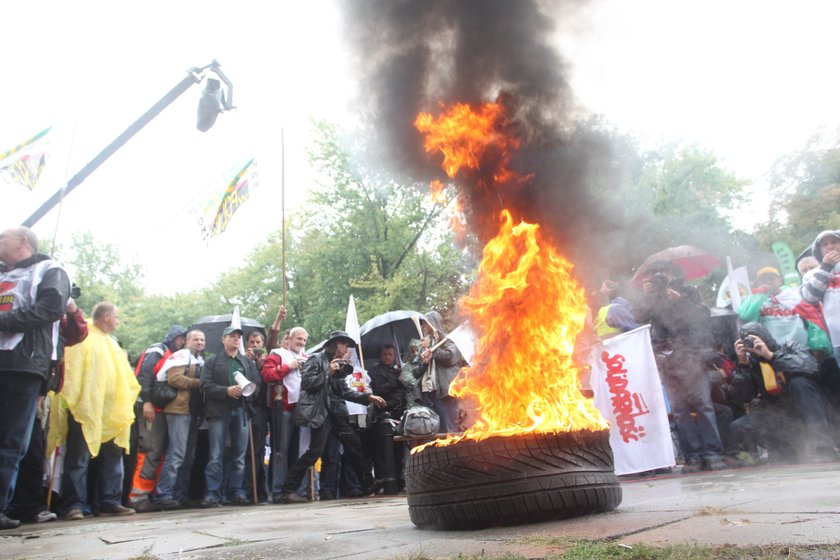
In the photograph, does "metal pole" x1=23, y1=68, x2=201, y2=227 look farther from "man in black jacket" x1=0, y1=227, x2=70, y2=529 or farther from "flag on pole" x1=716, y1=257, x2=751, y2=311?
"flag on pole" x1=716, y1=257, x2=751, y2=311

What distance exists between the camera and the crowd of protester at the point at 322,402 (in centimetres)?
671

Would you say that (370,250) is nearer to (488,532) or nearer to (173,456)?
(173,456)

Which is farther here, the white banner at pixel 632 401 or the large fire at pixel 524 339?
the white banner at pixel 632 401

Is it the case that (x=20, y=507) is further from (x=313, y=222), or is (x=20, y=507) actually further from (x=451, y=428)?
(x=313, y=222)

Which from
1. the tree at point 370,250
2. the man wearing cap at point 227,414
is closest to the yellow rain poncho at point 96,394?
the man wearing cap at point 227,414

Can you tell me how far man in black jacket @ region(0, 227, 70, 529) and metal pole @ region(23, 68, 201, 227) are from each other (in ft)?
11.4

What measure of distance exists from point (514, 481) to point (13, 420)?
384 centimetres

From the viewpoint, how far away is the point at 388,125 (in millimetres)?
5906

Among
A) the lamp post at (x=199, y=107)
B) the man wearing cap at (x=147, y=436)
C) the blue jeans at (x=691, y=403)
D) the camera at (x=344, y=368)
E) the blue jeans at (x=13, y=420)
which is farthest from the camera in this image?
the lamp post at (x=199, y=107)

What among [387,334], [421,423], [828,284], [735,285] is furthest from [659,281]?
[387,334]

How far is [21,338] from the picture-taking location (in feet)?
16.2

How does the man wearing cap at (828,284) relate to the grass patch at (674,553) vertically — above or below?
above

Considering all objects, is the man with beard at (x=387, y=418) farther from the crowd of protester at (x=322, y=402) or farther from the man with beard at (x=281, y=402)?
the man with beard at (x=281, y=402)

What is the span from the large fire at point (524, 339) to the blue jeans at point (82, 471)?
4.49 m
